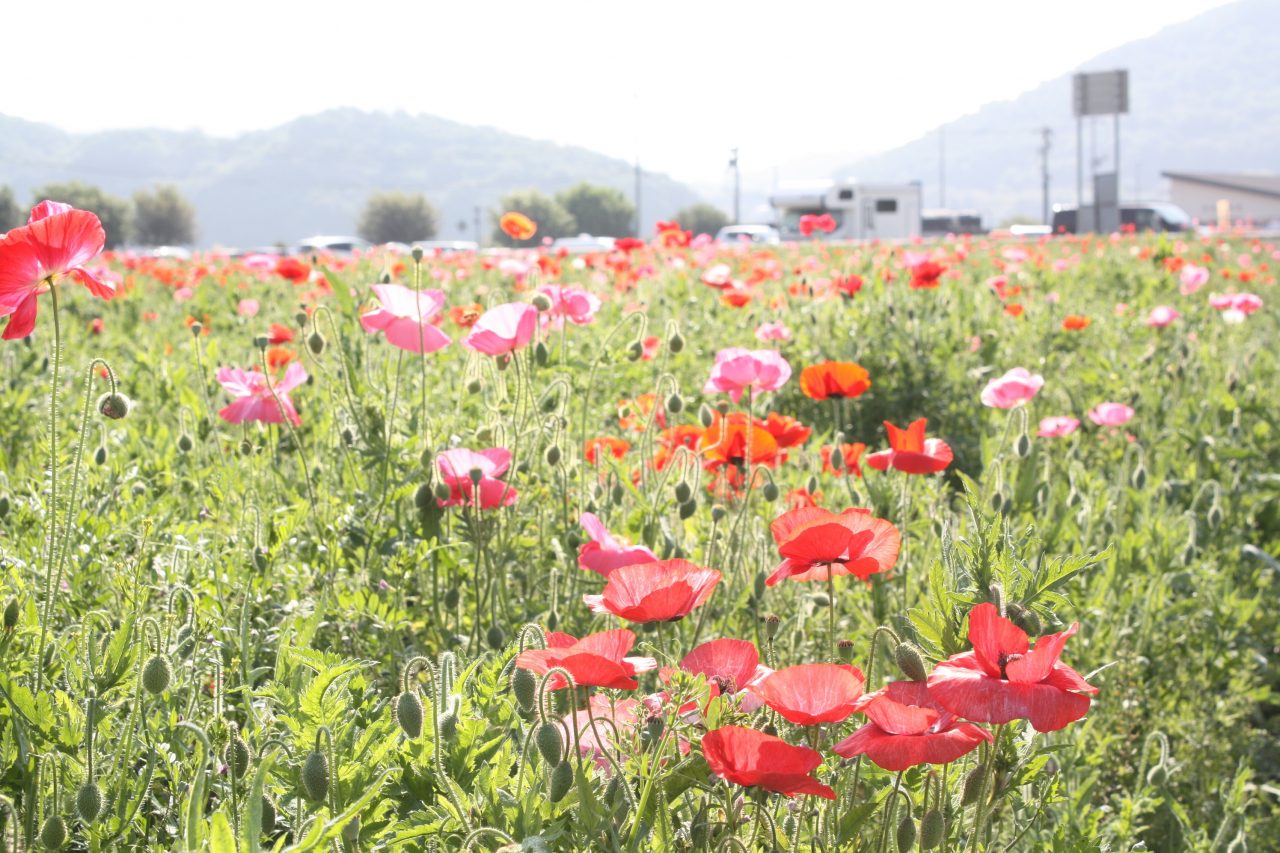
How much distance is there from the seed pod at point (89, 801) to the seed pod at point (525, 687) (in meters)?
0.41

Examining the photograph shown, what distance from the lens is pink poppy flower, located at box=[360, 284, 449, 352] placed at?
6.75 ft

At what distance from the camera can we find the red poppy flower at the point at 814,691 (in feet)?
3.43

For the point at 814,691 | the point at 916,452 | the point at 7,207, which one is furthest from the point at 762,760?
the point at 7,207

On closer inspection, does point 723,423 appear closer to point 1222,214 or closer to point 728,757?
point 728,757

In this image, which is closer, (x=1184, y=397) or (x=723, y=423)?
(x=723, y=423)

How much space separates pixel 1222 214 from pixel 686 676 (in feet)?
73.3

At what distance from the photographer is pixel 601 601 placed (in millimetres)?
1287

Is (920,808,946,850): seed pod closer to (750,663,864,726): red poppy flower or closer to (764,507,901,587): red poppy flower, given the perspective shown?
(750,663,864,726): red poppy flower

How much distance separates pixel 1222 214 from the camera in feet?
67.8

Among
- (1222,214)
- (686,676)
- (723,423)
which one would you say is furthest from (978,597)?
(1222,214)

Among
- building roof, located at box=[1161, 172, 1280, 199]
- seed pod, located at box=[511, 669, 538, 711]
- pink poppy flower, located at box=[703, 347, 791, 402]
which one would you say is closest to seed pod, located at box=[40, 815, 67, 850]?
seed pod, located at box=[511, 669, 538, 711]

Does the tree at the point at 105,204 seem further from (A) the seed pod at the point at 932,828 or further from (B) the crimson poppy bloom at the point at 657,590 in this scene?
(A) the seed pod at the point at 932,828

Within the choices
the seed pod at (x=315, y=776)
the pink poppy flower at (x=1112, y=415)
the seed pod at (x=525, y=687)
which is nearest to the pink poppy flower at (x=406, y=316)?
the seed pod at (x=525, y=687)

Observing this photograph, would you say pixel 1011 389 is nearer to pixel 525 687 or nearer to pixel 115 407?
pixel 525 687
